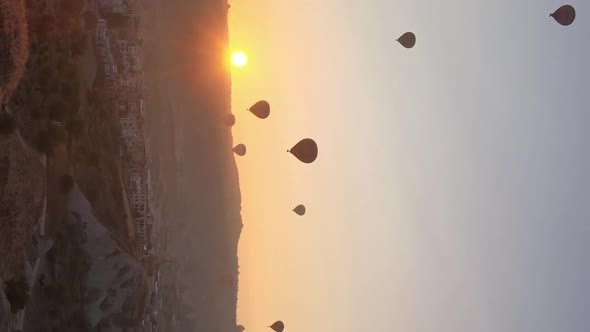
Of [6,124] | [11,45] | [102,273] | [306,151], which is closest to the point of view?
[11,45]

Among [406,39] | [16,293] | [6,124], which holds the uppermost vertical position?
[406,39]

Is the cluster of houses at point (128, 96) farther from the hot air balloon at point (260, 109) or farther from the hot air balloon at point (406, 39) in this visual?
the hot air balloon at point (406, 39)

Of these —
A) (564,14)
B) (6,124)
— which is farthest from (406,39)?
(6,124)

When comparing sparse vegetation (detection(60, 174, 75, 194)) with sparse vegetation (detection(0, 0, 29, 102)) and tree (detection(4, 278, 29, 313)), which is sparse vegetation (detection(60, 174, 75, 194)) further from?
tree (detection(4, 278, 29, 313))

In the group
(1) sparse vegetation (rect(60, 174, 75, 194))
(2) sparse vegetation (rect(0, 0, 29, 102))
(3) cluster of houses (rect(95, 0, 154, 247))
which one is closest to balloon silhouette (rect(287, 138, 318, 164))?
(1) sparse vegetation (rect(60, 174, 75, 194))

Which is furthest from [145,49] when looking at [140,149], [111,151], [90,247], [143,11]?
[90,247]

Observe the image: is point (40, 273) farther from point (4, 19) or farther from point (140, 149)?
point (140, 149)

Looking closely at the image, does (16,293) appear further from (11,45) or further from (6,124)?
(11,45)
